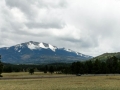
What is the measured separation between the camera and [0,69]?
431 feet

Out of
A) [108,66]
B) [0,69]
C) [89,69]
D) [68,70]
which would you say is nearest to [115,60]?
[108,66]

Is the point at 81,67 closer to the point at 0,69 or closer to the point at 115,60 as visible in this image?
the point at 115,60

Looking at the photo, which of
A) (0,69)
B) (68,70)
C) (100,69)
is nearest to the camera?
(0,69)

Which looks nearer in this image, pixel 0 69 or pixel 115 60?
pixel 0 69

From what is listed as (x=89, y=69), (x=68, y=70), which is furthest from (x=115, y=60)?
(x=68, y=70)

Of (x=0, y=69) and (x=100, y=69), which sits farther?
(x=100, y=69)

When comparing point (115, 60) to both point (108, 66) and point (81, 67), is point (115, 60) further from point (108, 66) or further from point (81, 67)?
point (81, 67)

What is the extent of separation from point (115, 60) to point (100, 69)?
1687 centimetres

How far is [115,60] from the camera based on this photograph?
180 m

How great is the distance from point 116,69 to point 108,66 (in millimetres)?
6960

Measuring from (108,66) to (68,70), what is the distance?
3634cm

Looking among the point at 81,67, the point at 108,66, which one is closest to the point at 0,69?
the point at 81,67

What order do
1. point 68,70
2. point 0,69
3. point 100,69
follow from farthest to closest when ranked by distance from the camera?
point 68,70 < point 100,69 < point 0,69

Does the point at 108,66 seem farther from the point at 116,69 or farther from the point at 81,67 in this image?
the point at 81,67
